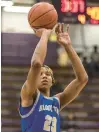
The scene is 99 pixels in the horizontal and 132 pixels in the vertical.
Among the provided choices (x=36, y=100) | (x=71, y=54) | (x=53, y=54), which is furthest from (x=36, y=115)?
(x=53, y=54)

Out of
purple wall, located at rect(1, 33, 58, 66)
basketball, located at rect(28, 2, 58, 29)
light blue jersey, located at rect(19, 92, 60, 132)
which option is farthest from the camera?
purple wall, located at rect(1, 33, 58, 66)

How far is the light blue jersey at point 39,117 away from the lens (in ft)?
9.97

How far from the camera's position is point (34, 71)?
9.61ft

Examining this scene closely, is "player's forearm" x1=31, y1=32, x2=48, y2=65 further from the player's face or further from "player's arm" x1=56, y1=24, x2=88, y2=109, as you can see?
the player's face

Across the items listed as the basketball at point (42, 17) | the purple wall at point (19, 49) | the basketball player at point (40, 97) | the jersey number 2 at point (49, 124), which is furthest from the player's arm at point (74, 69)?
the purple wall at point (19, 49)

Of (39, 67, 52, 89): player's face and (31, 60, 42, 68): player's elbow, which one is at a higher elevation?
(31, 60, 42, 68): player's elbow

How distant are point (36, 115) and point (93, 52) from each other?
5.94 metres

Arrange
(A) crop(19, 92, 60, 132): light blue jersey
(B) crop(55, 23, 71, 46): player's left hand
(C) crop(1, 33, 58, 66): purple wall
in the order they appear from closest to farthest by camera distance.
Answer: (A) crop(19, 92, 60, 132): light blue jersey < (B) crop(55, 23, 71, 46): player's left hand < (C) crop(1, 33, 58, 66): purple wall

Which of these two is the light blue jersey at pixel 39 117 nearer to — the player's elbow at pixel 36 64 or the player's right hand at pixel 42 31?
the player's elbow at pixel 36 64

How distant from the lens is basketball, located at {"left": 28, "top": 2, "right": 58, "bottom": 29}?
3.27 metres

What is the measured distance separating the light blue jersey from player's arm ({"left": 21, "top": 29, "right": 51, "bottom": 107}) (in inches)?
1.7

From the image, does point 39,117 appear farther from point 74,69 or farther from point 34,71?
point 74,69

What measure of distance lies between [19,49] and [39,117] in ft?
18.9

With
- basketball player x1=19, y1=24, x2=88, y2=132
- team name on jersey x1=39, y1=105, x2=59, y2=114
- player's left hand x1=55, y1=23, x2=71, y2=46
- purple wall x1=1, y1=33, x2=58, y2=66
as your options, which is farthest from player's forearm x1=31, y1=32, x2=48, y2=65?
purple wall x1=1, y1=33, x2=58, y2=66
